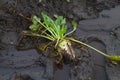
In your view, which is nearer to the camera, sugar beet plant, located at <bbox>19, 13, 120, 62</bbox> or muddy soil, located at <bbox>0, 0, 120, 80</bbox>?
muddy soil, located at <bbox>0, 0, 120, 80</bbox>

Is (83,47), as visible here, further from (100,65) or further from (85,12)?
(85,12)

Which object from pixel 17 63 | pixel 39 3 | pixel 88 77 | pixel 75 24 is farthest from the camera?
pixel 39 3

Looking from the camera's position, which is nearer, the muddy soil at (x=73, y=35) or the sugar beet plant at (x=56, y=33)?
the muddy soil at (x=73, y=35)

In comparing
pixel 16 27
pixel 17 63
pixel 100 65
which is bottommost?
pixel 100 65

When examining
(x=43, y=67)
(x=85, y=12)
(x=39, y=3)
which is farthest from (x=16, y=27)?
(x=85, y=12)
